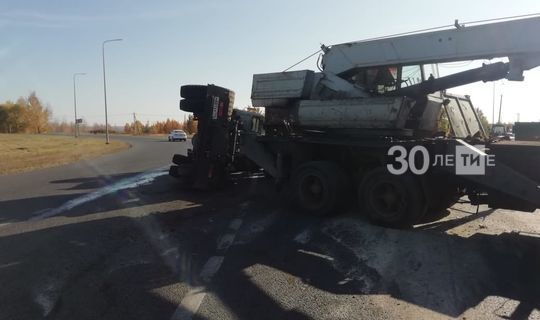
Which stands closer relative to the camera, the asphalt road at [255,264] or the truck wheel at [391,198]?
the asphalt road at [255,264]

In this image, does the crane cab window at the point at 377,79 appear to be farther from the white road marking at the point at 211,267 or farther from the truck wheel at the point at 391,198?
the white road marking at the point at 211,267

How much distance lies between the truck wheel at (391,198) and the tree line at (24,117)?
110m

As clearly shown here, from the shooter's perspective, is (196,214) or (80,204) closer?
(196,214)

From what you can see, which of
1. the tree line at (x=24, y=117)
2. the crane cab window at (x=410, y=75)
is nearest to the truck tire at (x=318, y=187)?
the crane cab window at (x=410, y=75)

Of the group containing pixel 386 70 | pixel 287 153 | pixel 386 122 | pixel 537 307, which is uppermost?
pixel 386 70

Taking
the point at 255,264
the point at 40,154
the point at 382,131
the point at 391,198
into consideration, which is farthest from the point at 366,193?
the point at 40,154

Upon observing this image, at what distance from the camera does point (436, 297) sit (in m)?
4.95

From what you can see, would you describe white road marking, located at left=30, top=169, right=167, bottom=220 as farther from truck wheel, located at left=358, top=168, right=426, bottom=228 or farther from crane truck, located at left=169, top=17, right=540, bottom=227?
truck wheel, located at left=358, top=168, right=426, bottom=228

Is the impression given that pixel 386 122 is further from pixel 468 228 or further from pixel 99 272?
pixel 99 272

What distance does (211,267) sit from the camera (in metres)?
5.88

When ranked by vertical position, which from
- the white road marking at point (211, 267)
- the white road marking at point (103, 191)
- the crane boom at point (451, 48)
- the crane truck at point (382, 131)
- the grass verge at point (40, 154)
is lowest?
the grass verge at point (40, 154)

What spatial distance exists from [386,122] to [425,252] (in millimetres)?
2789

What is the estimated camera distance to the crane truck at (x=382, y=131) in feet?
24.0

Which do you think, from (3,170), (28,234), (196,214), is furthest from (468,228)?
(3,170)
